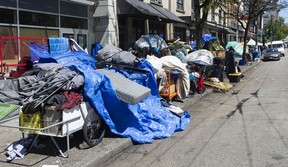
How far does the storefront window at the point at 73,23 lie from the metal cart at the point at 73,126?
950 centimetres

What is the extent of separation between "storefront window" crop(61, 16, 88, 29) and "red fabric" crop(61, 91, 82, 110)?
976 centimetres

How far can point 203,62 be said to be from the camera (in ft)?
41.2

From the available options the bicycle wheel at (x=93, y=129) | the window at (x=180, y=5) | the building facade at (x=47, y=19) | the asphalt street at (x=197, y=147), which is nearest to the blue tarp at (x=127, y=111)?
the bicycle wheel at (x=93, y=129)

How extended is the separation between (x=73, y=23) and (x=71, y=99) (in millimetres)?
10679

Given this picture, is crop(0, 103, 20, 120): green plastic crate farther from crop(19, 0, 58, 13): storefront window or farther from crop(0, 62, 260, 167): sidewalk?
crop(19, 0, 58, 13): storefront window

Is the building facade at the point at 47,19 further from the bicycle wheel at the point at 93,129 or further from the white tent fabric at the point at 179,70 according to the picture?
the bicycle wheel at the point at 93,129

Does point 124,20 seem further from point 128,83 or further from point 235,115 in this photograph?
point 128,83

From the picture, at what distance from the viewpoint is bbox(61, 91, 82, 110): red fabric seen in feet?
16.8

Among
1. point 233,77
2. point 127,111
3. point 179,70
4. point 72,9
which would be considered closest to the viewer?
point 127,111

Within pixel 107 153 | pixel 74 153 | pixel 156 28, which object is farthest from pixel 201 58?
pixel 156 28

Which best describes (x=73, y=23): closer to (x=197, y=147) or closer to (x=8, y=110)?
(x=8, y=110)

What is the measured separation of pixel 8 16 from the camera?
1172 centimetres

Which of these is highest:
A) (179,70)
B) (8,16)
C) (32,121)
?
(8,16)

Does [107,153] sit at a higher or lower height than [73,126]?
lower
